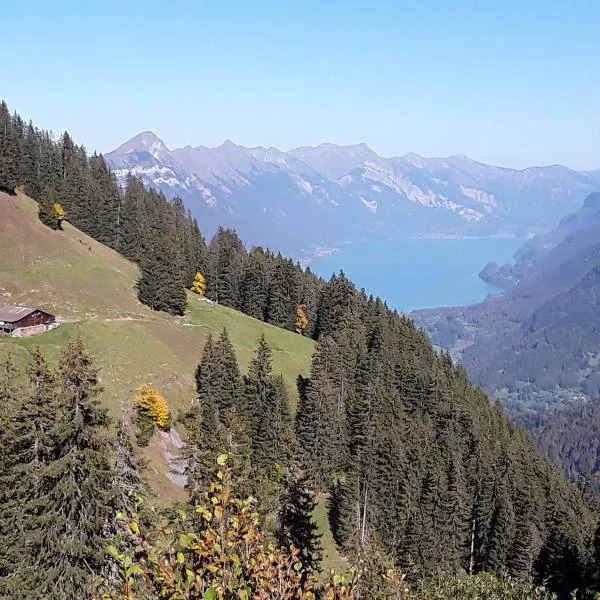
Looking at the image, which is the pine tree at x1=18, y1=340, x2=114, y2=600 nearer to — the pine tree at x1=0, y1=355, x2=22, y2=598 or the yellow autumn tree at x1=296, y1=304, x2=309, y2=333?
the pine tree at x1=0, y1=355, x2=22, y2=598

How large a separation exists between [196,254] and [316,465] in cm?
5738

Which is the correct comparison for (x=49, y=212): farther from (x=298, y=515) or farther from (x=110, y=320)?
(x=298, y=515)

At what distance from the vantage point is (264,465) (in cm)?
6078

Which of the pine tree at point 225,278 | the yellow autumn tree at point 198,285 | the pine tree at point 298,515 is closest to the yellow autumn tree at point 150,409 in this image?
the pine tree at point 298,515

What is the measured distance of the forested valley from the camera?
789 centimetres

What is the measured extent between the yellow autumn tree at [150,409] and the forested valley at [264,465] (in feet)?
0.87

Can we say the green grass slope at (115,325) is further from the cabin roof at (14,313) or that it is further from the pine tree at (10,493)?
the pine tree at (10,493)

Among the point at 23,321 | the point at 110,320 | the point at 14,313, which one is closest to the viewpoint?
the point at 23,321

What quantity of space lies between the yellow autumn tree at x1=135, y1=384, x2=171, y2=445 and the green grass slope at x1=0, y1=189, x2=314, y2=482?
8.13ft

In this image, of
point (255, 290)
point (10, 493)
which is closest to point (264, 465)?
point (10, 493)

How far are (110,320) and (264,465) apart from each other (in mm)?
28300

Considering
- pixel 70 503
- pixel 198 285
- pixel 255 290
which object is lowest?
pixel 70 503

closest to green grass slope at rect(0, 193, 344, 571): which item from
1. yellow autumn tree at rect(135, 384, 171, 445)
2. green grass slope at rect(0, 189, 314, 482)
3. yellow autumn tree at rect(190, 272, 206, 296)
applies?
green grass slope at rect(0, 189, 314, 482)

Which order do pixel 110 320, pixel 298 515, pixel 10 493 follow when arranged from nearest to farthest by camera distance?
1. pixel 10 493
2. pixel 298 515
3. pixel 110 320
